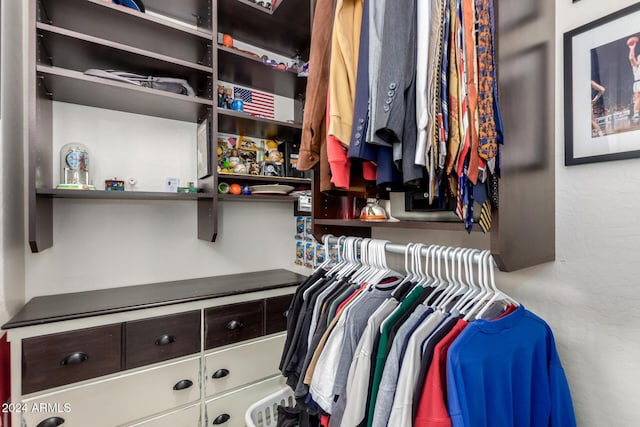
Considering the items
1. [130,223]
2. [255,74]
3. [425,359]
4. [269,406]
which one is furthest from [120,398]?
[255,74]

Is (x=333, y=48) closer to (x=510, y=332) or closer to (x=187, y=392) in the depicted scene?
(x=510, y=332)

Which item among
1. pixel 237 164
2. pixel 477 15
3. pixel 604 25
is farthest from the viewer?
pixel 237 164

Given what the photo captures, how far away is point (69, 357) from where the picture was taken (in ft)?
3.84

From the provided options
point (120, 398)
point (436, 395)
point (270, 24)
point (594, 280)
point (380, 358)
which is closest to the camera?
point (436, 395)

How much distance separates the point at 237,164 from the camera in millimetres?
1850

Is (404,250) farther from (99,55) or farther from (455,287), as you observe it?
(99,55)

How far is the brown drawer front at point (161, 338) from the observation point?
129cm

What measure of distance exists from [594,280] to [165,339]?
164cm

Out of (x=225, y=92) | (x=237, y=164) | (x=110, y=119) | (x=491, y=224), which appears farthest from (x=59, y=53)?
(x=491, y=224)

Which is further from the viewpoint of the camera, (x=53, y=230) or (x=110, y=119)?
(x=110, y=119)

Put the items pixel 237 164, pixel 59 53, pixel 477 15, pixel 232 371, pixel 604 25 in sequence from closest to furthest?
pixel 477 15 < pixel 604 25 < pixel 59 53 < pixel 232 371 < pixel 237 164

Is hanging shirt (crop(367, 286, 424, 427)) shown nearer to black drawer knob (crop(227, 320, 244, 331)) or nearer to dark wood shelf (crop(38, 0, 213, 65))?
black drawer knob (crop(227, 320, 244, 331))

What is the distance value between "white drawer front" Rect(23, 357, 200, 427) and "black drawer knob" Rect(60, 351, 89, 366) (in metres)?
0.11

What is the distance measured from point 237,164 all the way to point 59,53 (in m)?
0.98
